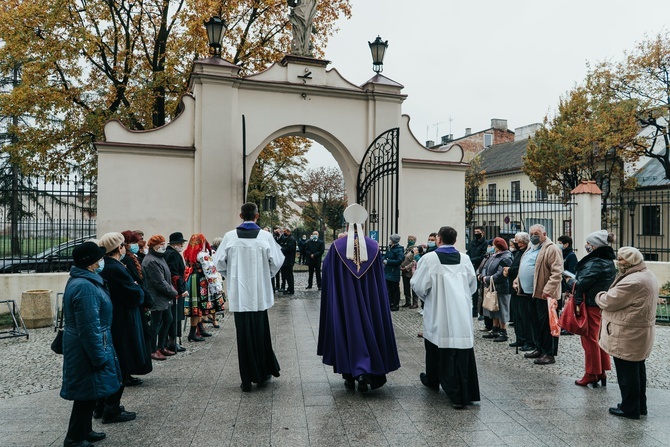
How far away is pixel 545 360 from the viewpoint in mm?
7332

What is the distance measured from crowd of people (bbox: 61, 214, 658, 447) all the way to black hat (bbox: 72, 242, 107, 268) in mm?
11

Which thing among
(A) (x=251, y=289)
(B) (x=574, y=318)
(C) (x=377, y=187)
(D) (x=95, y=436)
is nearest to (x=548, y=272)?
(B) (x=574, y=318)

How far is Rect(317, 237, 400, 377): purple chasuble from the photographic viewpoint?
5652mm

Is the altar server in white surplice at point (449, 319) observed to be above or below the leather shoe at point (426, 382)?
above

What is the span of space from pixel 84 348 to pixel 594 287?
17.0 ft

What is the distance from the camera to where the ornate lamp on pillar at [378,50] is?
13180 mm

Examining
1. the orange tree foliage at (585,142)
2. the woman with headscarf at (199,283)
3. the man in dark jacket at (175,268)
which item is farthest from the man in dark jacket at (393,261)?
the orange tree foliage at (585,142)

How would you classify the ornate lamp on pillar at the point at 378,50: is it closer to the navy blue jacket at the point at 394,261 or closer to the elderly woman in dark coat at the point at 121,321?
the navy blue jacket at the point at 394,261

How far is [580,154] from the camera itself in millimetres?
27578

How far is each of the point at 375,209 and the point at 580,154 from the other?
1836 centimetres

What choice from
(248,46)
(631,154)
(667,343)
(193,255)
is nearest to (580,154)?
(631,154)

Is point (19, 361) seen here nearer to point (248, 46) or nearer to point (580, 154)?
point (248, 46)

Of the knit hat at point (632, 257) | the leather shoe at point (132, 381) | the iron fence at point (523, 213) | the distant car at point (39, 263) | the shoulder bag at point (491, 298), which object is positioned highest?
the iron fence at point (523, 213)

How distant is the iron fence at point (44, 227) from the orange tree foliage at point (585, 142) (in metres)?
23.1
